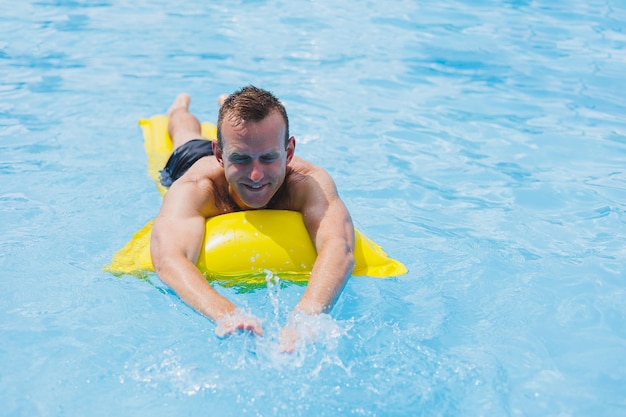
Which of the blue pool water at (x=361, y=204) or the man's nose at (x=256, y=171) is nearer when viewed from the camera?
the blue pool water at (x=361, y=204)

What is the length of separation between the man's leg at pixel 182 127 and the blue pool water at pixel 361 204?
358mm

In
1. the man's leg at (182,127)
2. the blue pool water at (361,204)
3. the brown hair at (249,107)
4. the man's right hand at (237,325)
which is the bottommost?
the blue pool water at (361,204)

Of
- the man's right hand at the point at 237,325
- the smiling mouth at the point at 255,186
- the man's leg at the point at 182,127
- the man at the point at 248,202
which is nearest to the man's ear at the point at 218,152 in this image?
the man at the point at 248,202

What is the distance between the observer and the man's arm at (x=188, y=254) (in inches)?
132

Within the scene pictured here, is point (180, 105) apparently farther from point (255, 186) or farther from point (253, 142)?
point (253, 142)

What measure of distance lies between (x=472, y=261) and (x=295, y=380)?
1741 mm

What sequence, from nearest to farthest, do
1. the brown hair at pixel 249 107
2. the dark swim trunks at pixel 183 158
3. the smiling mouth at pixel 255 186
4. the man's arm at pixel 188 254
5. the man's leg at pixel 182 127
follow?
the man's arm at pixel 188 254 → the brown hair at pixel 249 107 → the smiling mouth at pixel 255 186 → the dark swim trunks at pixel 183 158 → the man's leg at pixel 182 127

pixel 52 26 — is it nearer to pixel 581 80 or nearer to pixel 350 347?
pixel 581 80

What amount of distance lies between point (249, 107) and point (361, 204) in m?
1.88

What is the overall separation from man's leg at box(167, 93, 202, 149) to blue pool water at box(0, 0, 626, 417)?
36 centimetres

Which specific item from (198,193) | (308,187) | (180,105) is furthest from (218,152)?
(180,105)

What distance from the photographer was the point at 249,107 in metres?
3.75

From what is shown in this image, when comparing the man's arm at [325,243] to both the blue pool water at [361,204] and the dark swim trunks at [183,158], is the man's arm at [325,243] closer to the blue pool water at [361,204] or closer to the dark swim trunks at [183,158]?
the blue pool water at [361,204]

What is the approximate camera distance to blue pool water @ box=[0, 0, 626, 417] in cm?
327
